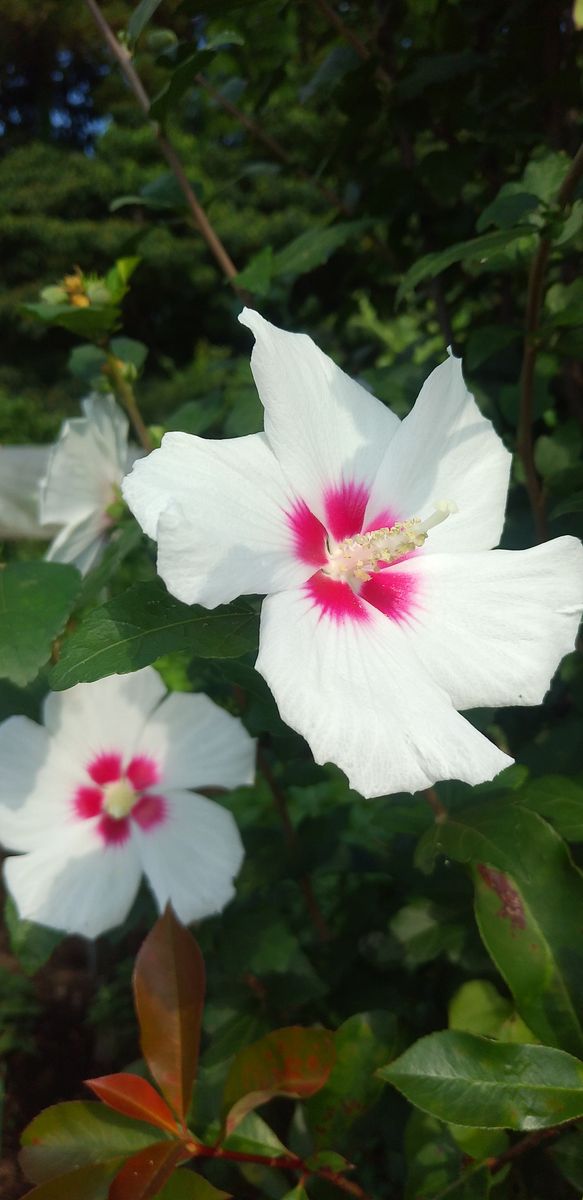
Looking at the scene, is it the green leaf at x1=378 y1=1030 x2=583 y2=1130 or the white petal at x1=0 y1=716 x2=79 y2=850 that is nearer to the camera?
the green leaf at x1=378 y1=1030 x2=583 y2=1130

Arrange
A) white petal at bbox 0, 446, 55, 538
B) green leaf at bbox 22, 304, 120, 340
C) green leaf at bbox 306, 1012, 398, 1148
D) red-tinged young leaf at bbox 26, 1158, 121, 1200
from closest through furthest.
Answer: red-tinged young leaf at bbox 26, 1158, 121, 1200
green leaf at bbox 306, 1012, 398, 1148
green leaf at bbox 22, 304, 120, 340
white petal at bbox 0, 446, 55, 538

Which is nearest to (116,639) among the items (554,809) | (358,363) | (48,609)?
(48,609)

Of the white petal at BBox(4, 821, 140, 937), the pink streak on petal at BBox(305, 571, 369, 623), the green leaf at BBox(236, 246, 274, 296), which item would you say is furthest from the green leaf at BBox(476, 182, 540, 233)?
the white petal at BBox(4, 821, 140, 937)

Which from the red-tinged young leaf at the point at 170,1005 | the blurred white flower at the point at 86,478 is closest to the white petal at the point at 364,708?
the red-tinged young leaf at the point at 170,1005

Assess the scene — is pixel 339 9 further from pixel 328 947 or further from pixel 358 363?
pixel 328 947

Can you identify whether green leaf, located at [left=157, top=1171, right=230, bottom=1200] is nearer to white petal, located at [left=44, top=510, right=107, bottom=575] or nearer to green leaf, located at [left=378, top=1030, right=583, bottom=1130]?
green leaf, located at [left=378, top=1030, right=583, bottom=1130]

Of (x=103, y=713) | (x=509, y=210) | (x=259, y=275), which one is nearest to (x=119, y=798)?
(x=103, y=713)

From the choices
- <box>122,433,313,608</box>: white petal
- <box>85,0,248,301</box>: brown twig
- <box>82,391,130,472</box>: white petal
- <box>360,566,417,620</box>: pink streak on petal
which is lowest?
<box>360,566,417,620</box>: pink streak on petal

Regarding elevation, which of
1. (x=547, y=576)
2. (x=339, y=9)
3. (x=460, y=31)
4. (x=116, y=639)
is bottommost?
(x=547, y=576)
